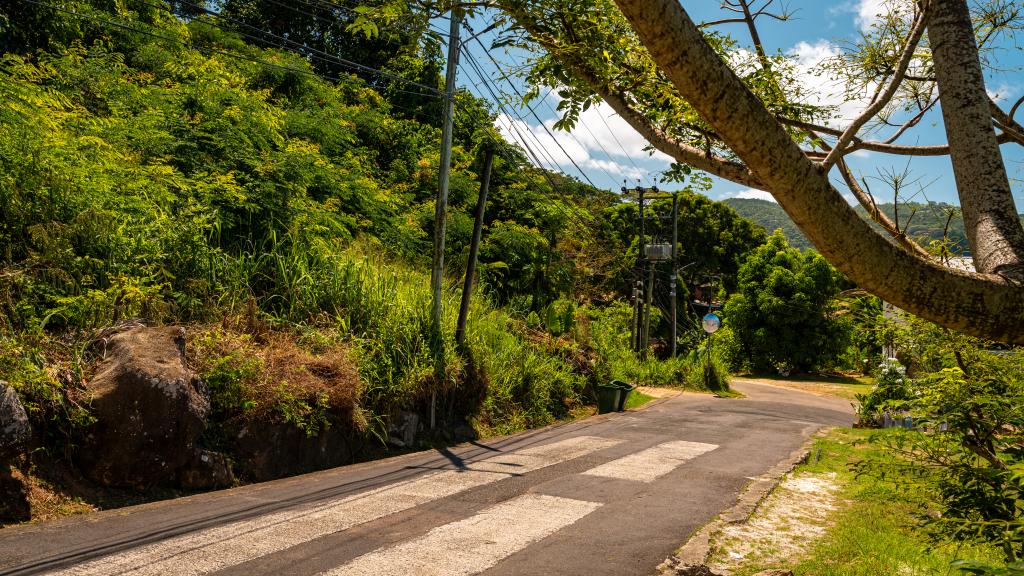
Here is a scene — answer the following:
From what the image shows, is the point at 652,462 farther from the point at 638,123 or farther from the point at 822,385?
the point at 822,385

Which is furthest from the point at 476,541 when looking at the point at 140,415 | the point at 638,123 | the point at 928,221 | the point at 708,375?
the point at 708,375

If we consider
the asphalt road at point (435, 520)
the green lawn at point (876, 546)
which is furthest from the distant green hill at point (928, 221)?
the asphalt road at point (435, 520)

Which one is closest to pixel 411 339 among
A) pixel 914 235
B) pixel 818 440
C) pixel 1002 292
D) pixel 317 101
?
pixel 818 440

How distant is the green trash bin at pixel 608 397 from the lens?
19.4 m

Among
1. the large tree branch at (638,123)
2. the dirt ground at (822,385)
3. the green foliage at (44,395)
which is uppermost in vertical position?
the large tree branch at (638,123)

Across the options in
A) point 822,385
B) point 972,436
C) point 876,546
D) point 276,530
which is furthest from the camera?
point 822,385

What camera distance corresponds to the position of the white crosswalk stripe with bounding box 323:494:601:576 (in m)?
5.82

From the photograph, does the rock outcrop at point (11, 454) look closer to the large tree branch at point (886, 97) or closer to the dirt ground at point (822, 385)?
the large tree branch at point (886, 97)

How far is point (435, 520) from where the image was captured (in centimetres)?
739

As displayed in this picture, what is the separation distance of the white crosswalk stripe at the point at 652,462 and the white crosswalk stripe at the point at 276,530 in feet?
3.80

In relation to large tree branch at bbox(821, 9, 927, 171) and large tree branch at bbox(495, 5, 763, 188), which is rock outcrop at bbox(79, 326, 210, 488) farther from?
large tree branch at bbox(821, 9, 927, 171)

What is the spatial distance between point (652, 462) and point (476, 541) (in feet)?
17.5

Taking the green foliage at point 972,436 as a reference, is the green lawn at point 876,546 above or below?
below

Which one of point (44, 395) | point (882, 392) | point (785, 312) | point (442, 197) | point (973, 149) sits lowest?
point (44, 395)
